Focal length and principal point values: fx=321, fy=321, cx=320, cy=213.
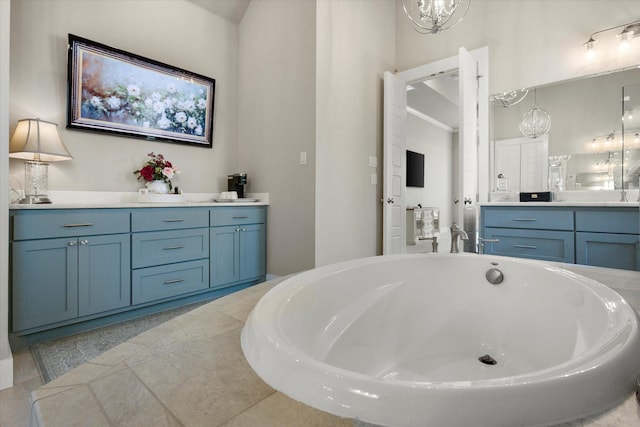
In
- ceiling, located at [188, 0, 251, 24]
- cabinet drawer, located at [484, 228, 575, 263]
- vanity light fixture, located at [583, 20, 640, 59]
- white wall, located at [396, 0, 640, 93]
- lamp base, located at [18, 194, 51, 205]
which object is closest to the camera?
lamp base, located at [18, 194, 51, 205]

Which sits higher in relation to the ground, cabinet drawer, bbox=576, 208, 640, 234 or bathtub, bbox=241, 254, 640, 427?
cabinet drawer, bbox=576, 208, 640, 234

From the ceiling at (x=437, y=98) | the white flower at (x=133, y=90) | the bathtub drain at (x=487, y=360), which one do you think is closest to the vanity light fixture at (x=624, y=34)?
the ceiling at (x=437, y=98)

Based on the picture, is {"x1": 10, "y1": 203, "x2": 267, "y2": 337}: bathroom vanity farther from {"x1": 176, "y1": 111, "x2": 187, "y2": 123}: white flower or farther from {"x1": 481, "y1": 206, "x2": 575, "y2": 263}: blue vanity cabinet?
{"x1": 481, "y1": 206, "x2": 575, "y2": 263}: blue vanity cabinet

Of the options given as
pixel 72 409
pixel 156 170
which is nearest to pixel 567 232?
pixel 72 409

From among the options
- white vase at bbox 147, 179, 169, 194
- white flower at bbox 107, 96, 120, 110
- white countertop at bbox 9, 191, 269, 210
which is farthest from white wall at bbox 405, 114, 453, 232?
white flower at bbox 107, 96, 120, 110

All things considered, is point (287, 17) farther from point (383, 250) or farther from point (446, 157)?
point (446, 157)

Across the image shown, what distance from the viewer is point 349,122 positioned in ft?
10.2

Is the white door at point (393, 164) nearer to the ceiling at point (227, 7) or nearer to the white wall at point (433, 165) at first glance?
the ceiling at point (227, 7)

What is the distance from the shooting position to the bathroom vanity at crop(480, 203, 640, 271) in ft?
6.62

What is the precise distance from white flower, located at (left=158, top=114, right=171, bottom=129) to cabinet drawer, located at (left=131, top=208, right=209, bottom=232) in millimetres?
905

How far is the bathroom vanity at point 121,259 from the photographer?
1.86 meters

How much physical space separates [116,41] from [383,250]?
3.04 meters

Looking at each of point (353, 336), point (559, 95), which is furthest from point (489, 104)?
point (353, 336)

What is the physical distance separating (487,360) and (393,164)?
7.29ft
